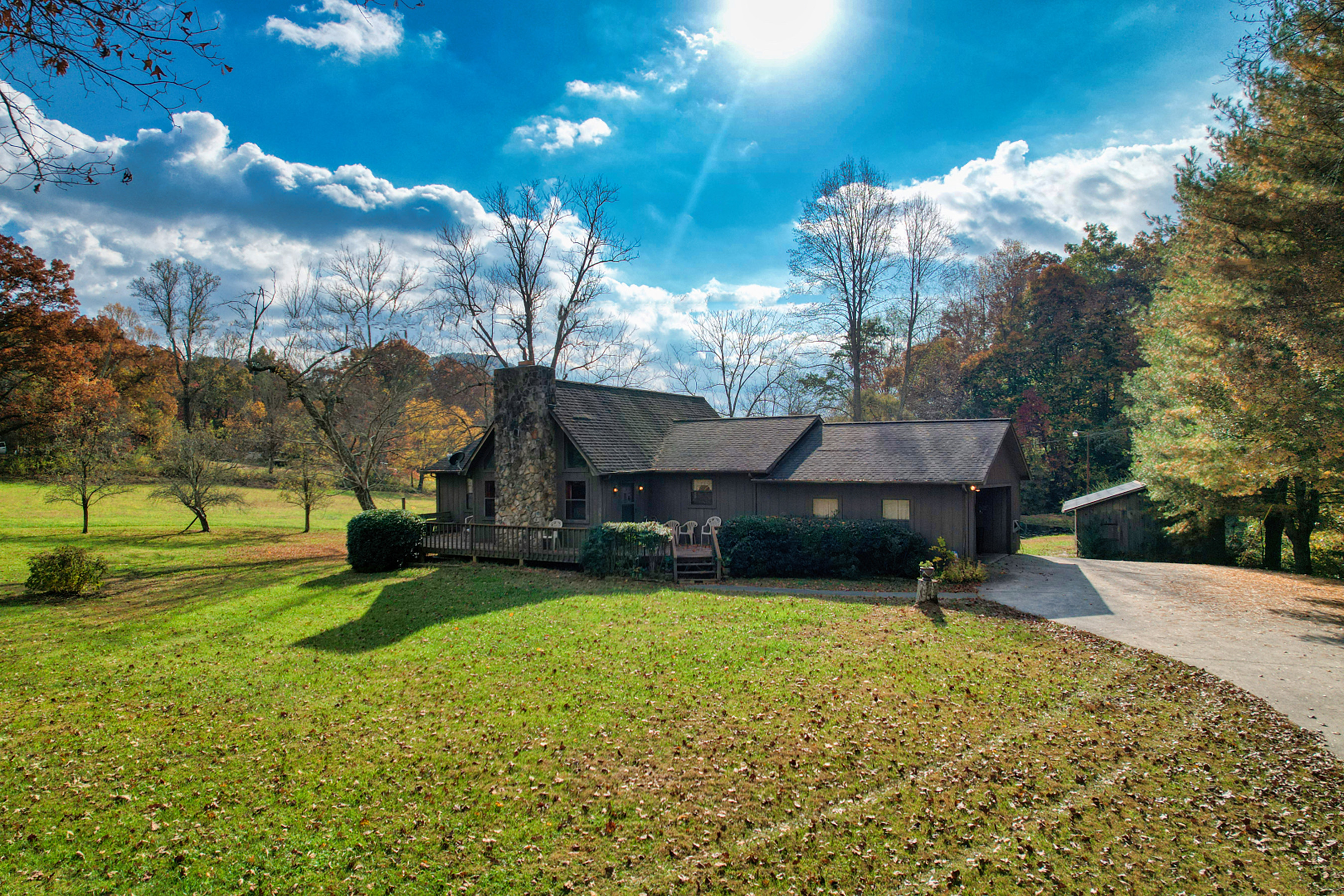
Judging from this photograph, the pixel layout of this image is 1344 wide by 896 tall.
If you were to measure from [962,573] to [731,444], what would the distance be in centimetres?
914

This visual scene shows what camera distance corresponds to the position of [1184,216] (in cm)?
1764

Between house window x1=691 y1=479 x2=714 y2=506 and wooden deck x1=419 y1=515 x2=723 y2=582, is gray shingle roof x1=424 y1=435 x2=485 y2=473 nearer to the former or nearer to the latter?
wooden deck x1=419 y1=515 x2=723 y2=582

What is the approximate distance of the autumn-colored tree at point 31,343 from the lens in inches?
983

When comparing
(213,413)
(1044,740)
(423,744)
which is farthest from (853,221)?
(213,413)

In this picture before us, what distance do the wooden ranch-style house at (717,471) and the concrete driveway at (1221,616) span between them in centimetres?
280

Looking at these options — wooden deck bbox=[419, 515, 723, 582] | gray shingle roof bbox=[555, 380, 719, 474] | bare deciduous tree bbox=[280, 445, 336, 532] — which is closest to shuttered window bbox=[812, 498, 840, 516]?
wooden deck bbox=[419, 515, 723, 582]

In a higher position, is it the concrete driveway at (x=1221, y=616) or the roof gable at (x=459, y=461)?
the roof gable at (x=459, y=461)

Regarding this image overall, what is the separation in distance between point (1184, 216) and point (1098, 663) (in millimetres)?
15290

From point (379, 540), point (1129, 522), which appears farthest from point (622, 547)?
point (1129, 522)

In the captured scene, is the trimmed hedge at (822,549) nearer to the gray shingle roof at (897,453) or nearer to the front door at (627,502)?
the gray shingle roof at (897,453)

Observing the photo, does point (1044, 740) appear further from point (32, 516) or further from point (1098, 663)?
point (32, 516)

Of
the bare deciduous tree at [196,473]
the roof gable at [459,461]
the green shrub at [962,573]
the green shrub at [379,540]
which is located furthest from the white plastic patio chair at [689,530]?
the bare deciduous tree at [196,473]

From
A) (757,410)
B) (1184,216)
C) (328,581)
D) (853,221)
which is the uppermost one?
(853,221)

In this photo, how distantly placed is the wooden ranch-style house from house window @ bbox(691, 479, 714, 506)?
0.05 metres
